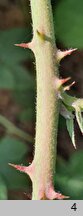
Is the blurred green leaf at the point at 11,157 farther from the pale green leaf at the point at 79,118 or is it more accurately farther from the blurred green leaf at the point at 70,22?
the pale green leaf at the point at 79,118

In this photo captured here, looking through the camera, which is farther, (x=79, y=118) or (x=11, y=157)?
(x=11, y=157)


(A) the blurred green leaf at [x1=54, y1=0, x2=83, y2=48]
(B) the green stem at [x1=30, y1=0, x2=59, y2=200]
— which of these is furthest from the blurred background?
(B) the green stem at [x1=30, y1=0, x2=59, y2=200]

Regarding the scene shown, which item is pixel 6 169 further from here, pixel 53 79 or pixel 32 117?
pixel 53 79

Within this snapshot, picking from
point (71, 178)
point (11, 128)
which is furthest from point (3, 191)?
point (11, 128)

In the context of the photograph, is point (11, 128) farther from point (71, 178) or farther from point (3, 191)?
point (3, 191)

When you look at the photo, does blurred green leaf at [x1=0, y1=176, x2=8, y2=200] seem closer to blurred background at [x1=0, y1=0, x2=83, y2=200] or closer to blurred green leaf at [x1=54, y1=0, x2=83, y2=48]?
blurred background at [x1=0, y1=0, x2=83, y2=200]
